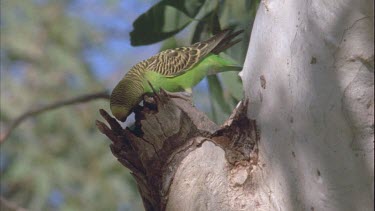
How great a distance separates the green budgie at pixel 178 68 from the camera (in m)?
1.80

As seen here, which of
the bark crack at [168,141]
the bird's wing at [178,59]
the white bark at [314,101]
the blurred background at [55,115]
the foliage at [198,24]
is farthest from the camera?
the blurred background at [55,115]

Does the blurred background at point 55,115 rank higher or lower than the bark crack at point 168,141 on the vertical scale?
lower

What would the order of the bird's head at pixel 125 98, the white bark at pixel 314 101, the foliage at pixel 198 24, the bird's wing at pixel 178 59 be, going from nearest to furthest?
the white bark at pixel 314 101 < the bird's head at pixel 125 98 < the bird's wing at pixel 178 59 < the foliage at pixel 198 24

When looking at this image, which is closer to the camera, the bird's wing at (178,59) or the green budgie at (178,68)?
the green budgie at (178,68)

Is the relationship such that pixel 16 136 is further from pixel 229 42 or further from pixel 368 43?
pixel 368 43

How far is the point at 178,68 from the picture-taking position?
206cm

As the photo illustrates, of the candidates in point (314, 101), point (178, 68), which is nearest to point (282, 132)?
point (314, 101)

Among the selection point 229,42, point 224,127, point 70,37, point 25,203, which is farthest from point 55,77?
point 224,127

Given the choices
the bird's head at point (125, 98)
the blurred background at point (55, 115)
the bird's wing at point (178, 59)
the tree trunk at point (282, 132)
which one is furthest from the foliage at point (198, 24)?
the blurred background at point (55, 115)

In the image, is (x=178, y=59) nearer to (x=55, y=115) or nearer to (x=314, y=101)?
(x=314, y=101)

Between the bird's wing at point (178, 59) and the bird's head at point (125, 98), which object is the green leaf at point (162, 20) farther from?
the bird's head at point (125, 98)

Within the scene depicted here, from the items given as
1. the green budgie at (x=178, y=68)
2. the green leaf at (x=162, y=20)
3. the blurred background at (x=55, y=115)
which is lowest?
the blurred background at (x=55, y=115)

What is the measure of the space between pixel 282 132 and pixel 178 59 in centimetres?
68

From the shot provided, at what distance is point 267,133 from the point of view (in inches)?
58.2
